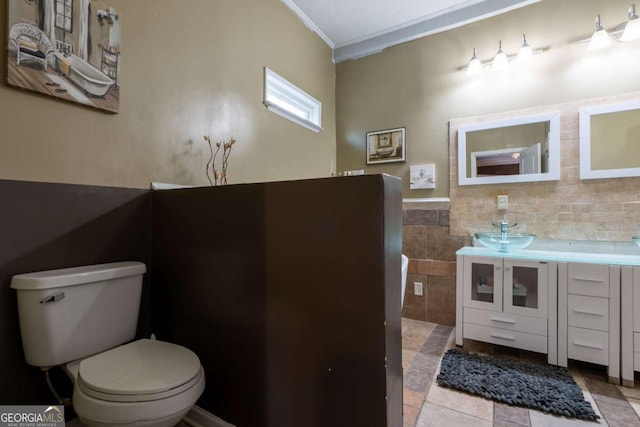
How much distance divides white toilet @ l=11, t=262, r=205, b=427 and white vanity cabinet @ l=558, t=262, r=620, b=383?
219 cm

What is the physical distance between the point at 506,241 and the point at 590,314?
68 cm

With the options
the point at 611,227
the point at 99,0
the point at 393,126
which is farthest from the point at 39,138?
the point at 611,227

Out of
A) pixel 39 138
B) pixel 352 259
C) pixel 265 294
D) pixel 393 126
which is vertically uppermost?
pixel 393 126

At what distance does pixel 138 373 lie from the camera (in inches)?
43.3

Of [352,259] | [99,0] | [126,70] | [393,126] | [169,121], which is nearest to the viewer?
[352,259]

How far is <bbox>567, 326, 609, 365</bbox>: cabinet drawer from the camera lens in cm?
178

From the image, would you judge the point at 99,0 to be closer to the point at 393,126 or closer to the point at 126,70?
the point at 126,70

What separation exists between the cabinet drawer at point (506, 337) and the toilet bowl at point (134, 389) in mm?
1929

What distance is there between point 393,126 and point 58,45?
102 inches

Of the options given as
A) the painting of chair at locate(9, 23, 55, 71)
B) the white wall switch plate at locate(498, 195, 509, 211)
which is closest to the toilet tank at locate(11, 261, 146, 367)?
the painting of chair at locate(9, 23, 55, 71)

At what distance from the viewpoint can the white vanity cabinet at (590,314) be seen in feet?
5.77

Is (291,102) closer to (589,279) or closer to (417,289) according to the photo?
(417,289)

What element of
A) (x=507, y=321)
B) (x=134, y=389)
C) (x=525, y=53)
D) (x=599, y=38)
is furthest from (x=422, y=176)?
(x=134, y=389)

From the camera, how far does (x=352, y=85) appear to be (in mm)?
3273
